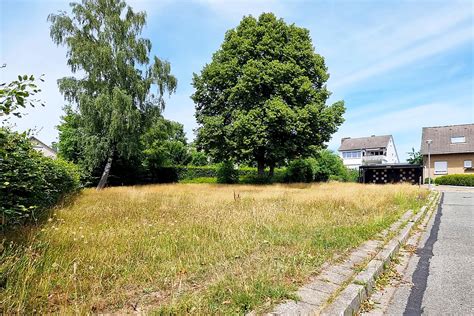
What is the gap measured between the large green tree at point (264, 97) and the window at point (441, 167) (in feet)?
79.1

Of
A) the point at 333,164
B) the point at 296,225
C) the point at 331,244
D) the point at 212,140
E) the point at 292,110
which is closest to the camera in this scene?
the point at 331,244

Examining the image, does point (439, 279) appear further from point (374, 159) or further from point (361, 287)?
point (374, 159)

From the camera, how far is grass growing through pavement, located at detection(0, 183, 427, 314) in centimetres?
277

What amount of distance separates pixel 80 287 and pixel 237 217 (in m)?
4.38

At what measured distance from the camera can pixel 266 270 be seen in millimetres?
3547

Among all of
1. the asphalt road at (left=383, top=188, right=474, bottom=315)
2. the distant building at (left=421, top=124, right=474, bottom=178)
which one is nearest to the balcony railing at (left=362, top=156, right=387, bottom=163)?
the distant building at (left=421, top=124, right=474, bottom=178)

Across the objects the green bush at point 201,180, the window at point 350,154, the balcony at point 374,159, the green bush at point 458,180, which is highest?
the window at point 350,154

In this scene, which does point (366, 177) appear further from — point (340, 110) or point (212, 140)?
point (212, 140)

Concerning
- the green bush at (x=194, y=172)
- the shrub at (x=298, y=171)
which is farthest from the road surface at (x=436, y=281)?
the green bush at (x=194, y=172)

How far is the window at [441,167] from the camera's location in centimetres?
3825

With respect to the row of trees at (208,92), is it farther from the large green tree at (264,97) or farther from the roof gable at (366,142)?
the roof gable at (366,142)

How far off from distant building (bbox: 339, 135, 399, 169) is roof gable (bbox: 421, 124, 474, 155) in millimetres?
19202

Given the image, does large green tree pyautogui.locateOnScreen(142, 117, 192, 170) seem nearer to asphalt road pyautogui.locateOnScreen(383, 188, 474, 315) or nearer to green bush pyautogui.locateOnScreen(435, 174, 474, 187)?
asphalt road pyautogui.locateOnScreen(383, 188, 474, 315)

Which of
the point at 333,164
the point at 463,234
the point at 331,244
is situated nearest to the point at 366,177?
the point at 333,164
